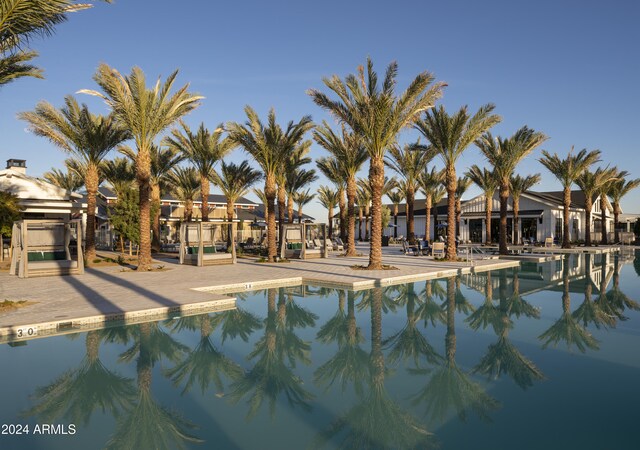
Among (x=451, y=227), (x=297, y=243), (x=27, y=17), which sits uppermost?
(x=27, y=17)

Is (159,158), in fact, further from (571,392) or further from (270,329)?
(571,392)

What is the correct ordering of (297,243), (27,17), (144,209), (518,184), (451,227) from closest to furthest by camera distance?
(27,17) → (144,209) → (451,227) → (297,243) → (518,184)

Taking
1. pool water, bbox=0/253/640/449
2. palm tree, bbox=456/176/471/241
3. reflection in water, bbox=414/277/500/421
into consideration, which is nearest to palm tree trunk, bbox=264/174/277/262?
pool water, bbox=0/253/640/449

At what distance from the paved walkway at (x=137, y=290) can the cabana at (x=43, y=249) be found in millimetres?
667

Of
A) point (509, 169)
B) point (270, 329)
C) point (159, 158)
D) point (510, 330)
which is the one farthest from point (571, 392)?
point (159, 158)

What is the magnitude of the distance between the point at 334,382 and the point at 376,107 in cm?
1372

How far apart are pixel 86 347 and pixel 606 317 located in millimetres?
10892

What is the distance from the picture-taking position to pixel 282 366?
664 centimetres

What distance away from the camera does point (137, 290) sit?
11992mm

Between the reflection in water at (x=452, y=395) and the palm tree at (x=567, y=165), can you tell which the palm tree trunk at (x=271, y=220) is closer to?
the reflection in water at (x=452, y=395)

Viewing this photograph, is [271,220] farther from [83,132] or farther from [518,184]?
[518,184]

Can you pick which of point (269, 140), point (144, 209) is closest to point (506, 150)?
point (269, 140)

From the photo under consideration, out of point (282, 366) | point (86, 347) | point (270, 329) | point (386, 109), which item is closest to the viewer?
point (282, 366)

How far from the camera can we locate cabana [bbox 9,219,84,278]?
15.4 meters
